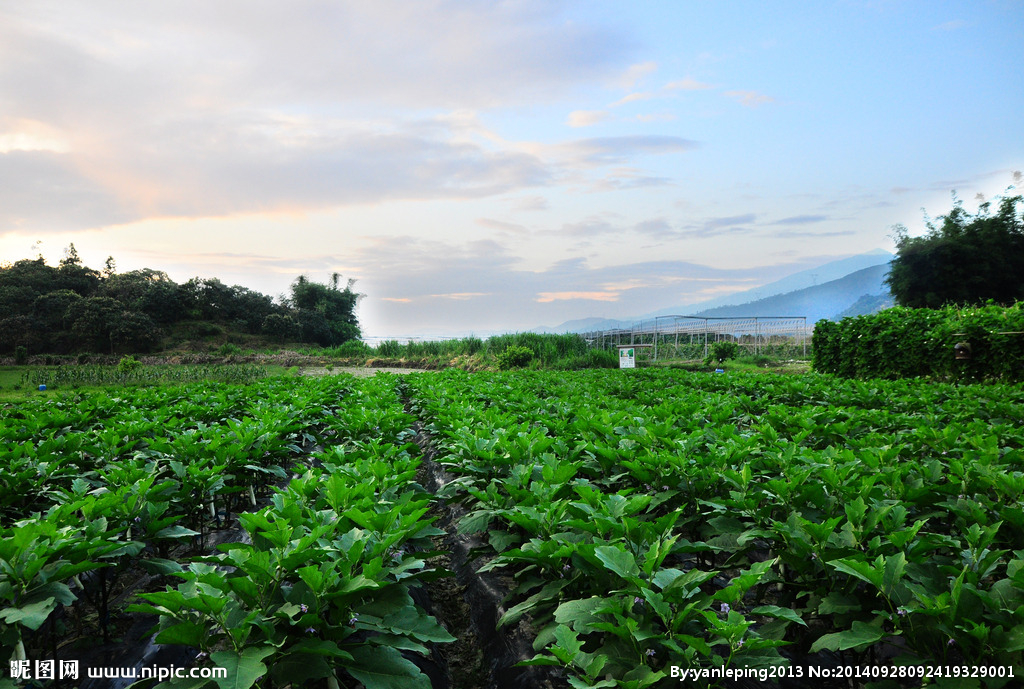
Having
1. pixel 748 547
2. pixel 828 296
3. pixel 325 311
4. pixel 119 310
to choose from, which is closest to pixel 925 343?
pixel 748 547

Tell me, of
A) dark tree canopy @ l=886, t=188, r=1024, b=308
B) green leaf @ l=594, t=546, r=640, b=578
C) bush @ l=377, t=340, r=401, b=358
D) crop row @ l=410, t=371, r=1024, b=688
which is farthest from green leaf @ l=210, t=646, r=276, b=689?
dark tree canopy @ l=886, t=188, r=1024, b=308

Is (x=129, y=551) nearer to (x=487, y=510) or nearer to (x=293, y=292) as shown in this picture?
(x=487, y=510)

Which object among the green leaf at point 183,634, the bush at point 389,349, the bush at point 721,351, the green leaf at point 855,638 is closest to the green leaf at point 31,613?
the green leaf at point 183,634

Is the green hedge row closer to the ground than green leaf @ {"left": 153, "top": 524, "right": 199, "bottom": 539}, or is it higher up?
higher up

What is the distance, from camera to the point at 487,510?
8.46ft

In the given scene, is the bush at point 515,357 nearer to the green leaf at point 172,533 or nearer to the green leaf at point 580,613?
the green leaf at point 172,533

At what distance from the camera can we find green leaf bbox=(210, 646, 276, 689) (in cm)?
142

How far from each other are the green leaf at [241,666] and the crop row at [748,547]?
84 cm

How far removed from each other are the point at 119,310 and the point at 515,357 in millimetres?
25627

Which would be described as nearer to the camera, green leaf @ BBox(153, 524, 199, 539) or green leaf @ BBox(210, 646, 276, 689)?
green leaf @ BBox(210, 646, 276, 689)

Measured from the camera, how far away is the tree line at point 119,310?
30328 millimetres

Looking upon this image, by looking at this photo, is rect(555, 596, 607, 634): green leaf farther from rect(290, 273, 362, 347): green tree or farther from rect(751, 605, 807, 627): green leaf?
rect(290, 273, 362, 347): green tree

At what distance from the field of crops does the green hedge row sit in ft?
31.6

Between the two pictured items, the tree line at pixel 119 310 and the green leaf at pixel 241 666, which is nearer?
the green leaf at pixel 241 666
